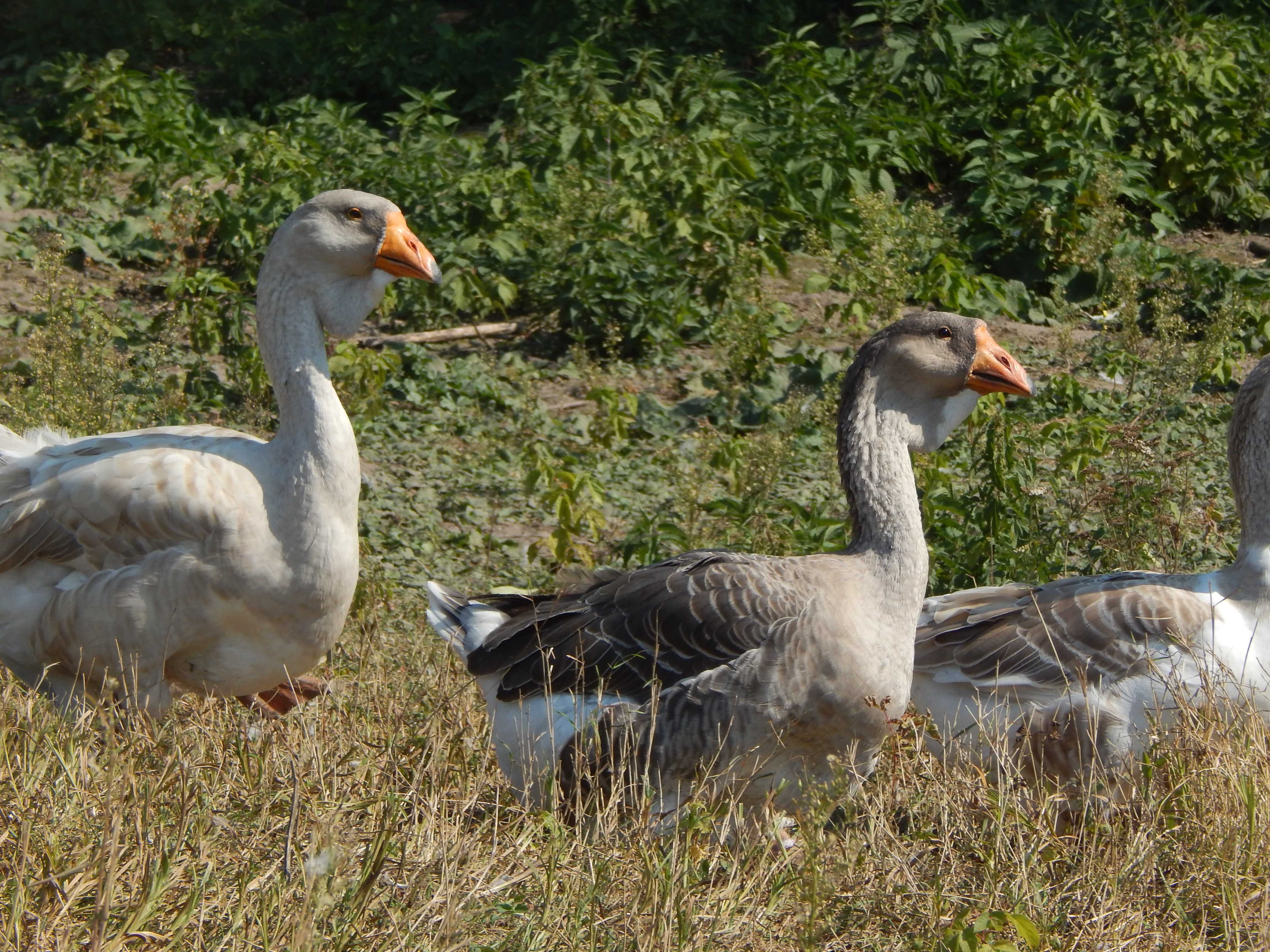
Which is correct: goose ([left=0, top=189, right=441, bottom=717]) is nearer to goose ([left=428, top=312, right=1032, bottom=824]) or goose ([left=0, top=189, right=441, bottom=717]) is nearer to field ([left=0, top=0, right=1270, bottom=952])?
field ([left=0, top=0, right=1270, bottom=952])

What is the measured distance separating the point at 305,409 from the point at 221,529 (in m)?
0.44

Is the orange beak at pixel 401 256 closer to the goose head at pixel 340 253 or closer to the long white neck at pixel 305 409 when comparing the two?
the goose head at pixel 340 253

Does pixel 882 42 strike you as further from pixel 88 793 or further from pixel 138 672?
pixel 88 793

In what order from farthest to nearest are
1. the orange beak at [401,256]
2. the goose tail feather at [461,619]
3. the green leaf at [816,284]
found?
the green leaf at [816,284] < the goose tail feather at [461,619] < the orange beak at [401,256]

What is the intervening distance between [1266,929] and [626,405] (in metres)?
4.45

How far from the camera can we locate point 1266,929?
347cm

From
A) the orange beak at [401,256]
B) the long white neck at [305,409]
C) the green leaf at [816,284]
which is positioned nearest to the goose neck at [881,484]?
the orange beak at [401,256]

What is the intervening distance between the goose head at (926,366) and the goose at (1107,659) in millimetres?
779

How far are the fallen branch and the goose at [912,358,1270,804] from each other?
12.9 ft

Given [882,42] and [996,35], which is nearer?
[996,35]

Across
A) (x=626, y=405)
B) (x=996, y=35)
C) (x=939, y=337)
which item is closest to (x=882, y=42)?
(x=996, y=35)

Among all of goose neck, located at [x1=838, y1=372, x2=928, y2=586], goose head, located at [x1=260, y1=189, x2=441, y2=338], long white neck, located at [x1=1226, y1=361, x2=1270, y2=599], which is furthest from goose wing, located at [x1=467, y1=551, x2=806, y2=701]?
long white neck, located at [x1=1226, y1=361, x2=1270, y2=599]

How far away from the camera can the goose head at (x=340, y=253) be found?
4656 millimetres

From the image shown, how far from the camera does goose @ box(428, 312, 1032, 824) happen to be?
420 cm
